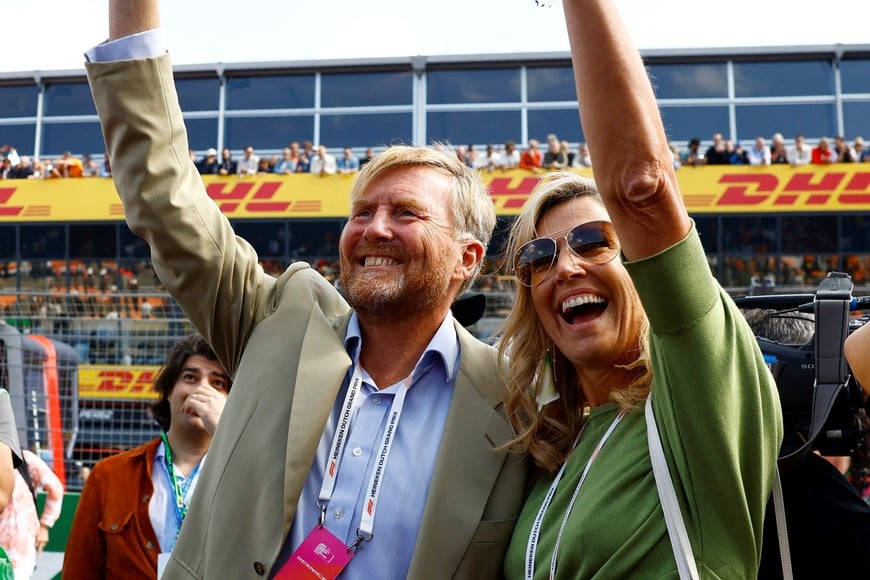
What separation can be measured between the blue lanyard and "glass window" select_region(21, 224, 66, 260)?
17.7 m

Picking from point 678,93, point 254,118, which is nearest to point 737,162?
point 678,93

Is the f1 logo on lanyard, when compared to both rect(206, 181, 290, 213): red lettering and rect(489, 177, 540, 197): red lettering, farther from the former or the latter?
rect(206, 181, 290, 213): red lettering

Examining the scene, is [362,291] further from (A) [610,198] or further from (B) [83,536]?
(B) [83,536]

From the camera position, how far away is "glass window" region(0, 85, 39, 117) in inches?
1059

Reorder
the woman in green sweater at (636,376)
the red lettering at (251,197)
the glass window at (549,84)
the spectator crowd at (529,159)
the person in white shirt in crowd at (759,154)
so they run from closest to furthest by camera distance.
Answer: the woman in green sweater at (636,376) → the spectator crowd at (529,159) → the person in white shirt in crowd at (759,154) → the red lettering at (251,197) → the glass window at (549,84)

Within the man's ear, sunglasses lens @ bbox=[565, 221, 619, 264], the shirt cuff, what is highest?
the shirt cuff

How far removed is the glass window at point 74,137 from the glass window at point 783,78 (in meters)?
17.9

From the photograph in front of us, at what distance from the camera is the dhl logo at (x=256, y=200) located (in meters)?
19.7

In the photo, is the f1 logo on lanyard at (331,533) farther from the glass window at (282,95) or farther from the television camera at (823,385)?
the glass window at (282,95)

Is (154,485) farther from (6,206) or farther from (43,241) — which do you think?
(6,206)

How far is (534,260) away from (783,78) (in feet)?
84.1

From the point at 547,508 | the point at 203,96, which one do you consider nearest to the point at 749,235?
the point at 203,96

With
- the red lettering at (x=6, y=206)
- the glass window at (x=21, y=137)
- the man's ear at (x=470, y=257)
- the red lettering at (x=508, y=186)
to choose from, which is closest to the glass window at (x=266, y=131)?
the glass window at (x=21, y=137)

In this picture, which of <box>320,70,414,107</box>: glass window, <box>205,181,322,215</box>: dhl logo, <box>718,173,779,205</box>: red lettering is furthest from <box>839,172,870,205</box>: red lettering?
<box>320,70,414,107</box>: glass window
